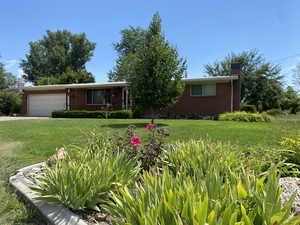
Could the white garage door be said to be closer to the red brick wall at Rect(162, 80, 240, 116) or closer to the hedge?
the hedge

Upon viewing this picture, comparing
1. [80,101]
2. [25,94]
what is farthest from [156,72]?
[25,94]

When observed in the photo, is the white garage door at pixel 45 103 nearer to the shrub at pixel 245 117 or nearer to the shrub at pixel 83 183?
the shrub at pixel 245 117

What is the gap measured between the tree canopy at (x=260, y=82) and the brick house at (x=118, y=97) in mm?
12316

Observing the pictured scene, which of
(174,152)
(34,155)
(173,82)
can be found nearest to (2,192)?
(34,155)

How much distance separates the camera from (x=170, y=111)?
58.5ft

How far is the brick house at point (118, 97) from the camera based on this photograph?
1659 cm

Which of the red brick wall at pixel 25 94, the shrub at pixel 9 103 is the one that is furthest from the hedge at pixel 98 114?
the shrub at pixel 9 103

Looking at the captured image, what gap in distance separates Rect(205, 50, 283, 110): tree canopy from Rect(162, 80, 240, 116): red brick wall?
1183 centimetres

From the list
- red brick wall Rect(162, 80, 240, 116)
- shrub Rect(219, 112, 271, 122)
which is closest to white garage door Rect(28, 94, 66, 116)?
red brick wall Rect(162, 80, 240, 116)

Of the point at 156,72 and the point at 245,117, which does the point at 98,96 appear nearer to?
the point at 156,72

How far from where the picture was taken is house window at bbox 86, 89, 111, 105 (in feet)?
66.2

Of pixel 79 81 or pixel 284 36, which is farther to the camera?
pixel 79 81

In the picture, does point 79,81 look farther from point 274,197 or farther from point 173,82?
point 274,197

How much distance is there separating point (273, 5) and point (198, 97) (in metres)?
7.94
